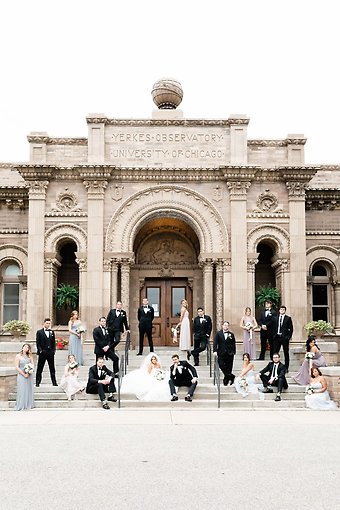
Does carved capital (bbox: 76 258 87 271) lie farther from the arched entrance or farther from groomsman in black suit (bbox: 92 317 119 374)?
groomsman in black suit (bbox: 92 317 119 374)

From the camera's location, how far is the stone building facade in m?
23.2

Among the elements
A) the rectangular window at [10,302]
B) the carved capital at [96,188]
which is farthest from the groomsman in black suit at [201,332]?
the rectangular window at [10,302]

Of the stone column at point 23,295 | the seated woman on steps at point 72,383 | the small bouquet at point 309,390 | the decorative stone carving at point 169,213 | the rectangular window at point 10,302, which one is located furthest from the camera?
the rectangular window at point 10,302

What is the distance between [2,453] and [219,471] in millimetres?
3071

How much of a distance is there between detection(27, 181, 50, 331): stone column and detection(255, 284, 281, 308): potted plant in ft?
24.7

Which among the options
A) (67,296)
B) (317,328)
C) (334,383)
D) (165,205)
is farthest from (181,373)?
(165,205)

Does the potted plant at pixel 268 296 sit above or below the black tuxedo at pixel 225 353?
above

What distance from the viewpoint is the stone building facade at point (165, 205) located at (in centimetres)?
2325

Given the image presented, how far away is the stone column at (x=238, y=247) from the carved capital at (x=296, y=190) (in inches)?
60.3

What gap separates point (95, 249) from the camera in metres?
23.3

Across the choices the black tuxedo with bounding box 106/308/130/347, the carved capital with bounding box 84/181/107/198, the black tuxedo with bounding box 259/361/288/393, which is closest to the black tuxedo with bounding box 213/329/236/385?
the black tuxedo with bounding box 259/361/288/393

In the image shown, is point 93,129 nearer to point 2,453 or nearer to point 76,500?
point 2,453

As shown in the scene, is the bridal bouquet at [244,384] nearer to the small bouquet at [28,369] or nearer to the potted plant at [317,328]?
the small bouquet at [28,369]

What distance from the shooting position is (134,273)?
84.0 ft
